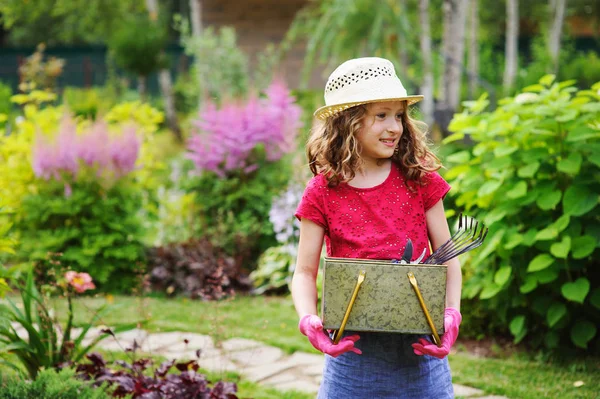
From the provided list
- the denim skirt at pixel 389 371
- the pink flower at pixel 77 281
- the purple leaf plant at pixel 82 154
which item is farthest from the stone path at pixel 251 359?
the purple leaf plant at pixel 82 154

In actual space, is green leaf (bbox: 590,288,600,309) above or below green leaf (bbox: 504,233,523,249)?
below

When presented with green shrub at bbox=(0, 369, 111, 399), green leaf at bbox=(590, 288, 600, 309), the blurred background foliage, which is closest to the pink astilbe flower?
the blurred background foliage

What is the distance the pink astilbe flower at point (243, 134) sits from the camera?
6.14 m

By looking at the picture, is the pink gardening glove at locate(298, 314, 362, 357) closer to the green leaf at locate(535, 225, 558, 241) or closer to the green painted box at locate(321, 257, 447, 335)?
the green painted box at locate(321, 257, 447, 335)

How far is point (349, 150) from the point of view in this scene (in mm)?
2027

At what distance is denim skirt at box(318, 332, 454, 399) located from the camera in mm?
2018

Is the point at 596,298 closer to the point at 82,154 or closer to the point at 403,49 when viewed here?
the point at 82,154

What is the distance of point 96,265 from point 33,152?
101 centimetres

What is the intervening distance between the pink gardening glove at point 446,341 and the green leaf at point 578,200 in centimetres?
181

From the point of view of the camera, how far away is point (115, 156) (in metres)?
5.68

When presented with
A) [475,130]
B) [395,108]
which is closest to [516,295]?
[475,130]

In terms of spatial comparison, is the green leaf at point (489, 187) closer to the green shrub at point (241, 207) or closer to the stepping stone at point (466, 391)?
the stepping stone at point (466, 391)

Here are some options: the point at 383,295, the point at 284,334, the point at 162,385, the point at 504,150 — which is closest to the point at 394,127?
the point at 383,295

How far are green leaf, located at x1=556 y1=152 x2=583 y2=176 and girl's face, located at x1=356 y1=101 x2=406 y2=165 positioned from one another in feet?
5.59
